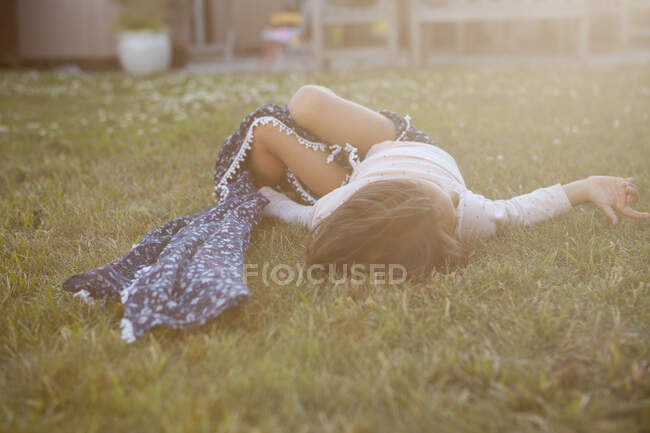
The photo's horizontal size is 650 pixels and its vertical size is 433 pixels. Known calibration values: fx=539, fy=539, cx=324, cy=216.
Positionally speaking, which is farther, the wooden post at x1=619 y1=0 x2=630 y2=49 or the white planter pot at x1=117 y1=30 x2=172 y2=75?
the wooden post at x1=619 y1=0 x2=630 y2=49

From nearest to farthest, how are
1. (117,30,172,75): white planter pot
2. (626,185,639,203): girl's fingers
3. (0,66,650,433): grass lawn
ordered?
(0,66,650,433): grass lawn → (626,185,639,203): girl's fingers → (117,30,172,75): white planter pot

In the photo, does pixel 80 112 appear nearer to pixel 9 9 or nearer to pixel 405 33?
pixel 9 9

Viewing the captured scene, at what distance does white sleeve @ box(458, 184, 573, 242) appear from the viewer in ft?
6.85

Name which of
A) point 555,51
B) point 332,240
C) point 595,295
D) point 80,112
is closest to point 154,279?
point 332,240

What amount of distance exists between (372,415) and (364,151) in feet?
5.41

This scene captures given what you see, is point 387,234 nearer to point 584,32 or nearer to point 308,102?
point 308,102

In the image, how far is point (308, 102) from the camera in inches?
99.2

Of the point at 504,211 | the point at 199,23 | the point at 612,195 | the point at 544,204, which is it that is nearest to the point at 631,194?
the point at 612,195

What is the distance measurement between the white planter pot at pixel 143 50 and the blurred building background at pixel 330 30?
418 mm

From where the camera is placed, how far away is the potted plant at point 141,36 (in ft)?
33.0

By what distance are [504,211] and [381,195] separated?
24.4 inches

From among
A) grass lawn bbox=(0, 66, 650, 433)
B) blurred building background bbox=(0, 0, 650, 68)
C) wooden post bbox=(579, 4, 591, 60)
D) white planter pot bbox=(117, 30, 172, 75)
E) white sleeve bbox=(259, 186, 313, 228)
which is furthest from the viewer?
white planter pot bbox=(117, 30, 172, 75)

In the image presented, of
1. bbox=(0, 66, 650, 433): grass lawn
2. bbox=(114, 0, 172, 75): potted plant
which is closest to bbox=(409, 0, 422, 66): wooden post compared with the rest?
bbox=(114, 0, 172, 75): potted plant

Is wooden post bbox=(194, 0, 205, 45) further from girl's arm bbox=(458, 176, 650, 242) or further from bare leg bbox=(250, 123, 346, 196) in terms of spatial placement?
girl's arm bbox=(458, 176, 650, 242)
